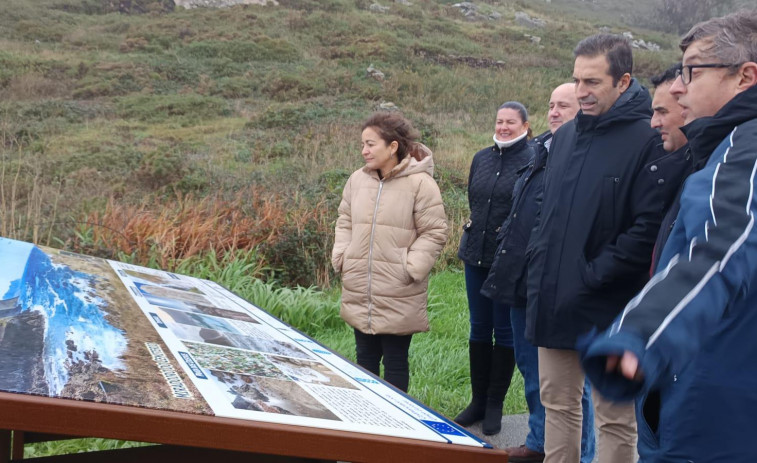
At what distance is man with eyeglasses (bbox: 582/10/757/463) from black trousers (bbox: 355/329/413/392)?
2336mm

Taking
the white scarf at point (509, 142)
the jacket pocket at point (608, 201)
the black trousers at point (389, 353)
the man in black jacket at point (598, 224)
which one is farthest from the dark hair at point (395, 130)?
the jacket pocket at point (608, 201)

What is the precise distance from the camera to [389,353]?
160 inches

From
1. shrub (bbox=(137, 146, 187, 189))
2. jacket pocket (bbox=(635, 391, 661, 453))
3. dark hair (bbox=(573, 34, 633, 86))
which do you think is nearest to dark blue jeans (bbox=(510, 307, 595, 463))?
dark hair (bbox=(573, 34, 633, 86))

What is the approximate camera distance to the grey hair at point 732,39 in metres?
1.75

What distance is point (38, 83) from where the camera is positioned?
2233 centimetres

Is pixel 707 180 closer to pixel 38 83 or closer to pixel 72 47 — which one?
pixel 38 83

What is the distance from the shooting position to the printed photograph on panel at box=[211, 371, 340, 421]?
1466mm

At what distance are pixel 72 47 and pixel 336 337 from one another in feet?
83.5

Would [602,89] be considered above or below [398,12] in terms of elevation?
below

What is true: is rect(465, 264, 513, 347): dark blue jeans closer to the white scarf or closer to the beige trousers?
the white scarf

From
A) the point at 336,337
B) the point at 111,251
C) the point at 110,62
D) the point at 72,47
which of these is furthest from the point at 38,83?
the point at 336,337

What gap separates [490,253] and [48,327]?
2.87m

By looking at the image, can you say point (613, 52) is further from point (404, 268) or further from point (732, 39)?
point (404, 268)

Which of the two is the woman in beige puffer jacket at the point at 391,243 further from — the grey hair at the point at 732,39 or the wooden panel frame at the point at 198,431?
the wooden panel frame at the point at 198,431
